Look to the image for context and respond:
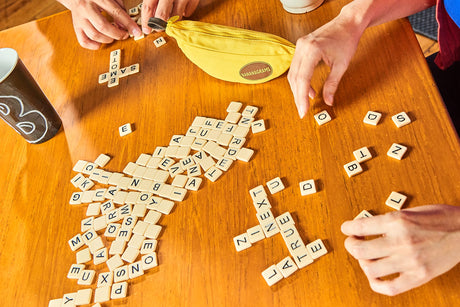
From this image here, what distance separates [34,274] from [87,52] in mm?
699

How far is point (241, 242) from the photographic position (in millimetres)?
813

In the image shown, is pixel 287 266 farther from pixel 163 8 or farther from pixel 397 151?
pixel 163 8

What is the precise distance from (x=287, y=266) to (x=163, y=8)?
0.83 meters

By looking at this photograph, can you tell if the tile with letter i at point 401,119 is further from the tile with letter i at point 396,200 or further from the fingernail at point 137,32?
the fingernail at point 137,32

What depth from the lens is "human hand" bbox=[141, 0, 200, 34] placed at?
3.98ft

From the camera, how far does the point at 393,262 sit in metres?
0.68

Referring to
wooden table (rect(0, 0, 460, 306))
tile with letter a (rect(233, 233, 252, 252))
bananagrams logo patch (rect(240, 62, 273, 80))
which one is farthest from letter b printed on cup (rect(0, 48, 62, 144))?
tile with letter a (rect(233, 233, 252, 252))

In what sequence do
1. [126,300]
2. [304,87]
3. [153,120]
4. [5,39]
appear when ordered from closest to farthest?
[126,300] → [304,87] → [153,120] → [5,39]

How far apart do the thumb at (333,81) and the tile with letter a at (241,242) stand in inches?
14.6

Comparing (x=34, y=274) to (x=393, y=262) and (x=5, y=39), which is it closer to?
(x=393, y=262)

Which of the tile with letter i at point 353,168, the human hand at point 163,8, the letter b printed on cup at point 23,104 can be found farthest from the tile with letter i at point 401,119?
the letter b printed on cup at point 23,104

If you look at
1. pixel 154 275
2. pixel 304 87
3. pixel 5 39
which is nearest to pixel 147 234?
A: pixel 154 275

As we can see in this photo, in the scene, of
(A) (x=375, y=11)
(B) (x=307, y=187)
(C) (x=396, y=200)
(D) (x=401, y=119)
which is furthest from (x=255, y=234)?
(A) (x=375, y=11)

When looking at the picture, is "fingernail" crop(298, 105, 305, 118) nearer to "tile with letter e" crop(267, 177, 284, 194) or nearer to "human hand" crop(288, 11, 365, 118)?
"human hand" crop(288, 11, 365, 118)
